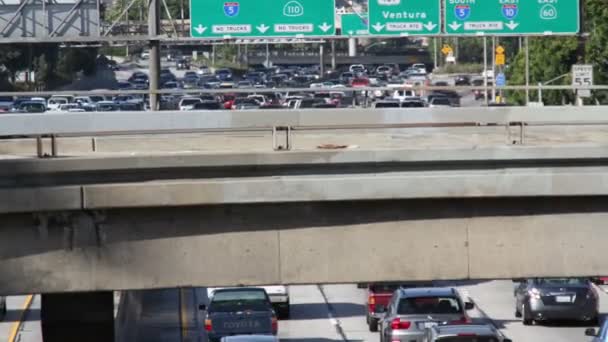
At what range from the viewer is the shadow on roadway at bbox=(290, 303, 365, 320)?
3578 centimetres

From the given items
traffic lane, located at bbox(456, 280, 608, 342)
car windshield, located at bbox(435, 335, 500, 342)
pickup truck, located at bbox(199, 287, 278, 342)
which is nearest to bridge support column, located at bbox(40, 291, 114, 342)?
car windshield, located at bbox(435, 335, 500, 342)

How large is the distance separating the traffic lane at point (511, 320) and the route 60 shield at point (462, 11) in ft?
23.5

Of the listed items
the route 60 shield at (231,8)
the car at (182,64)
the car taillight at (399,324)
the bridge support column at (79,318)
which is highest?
the car at (182,64)

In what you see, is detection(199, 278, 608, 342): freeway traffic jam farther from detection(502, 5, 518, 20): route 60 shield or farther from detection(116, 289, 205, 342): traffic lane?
detection(502, 5, 518, 20): route 60 shield

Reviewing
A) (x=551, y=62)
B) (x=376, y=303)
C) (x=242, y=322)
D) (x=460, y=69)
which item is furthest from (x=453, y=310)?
(x=460, y=69)

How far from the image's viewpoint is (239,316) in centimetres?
2920

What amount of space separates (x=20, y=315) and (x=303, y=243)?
23.1m

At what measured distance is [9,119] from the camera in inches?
538

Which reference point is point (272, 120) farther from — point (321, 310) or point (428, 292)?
point (321, 310)

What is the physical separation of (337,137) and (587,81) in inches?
456

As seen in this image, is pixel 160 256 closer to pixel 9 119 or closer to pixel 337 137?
pixel 9 119

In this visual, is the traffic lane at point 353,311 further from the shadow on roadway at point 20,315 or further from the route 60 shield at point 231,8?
the route 60 shield at point 231,8

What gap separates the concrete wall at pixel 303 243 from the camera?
13.0m

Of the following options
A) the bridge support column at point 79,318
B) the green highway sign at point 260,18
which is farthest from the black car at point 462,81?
the bridge support column at point 79,318
